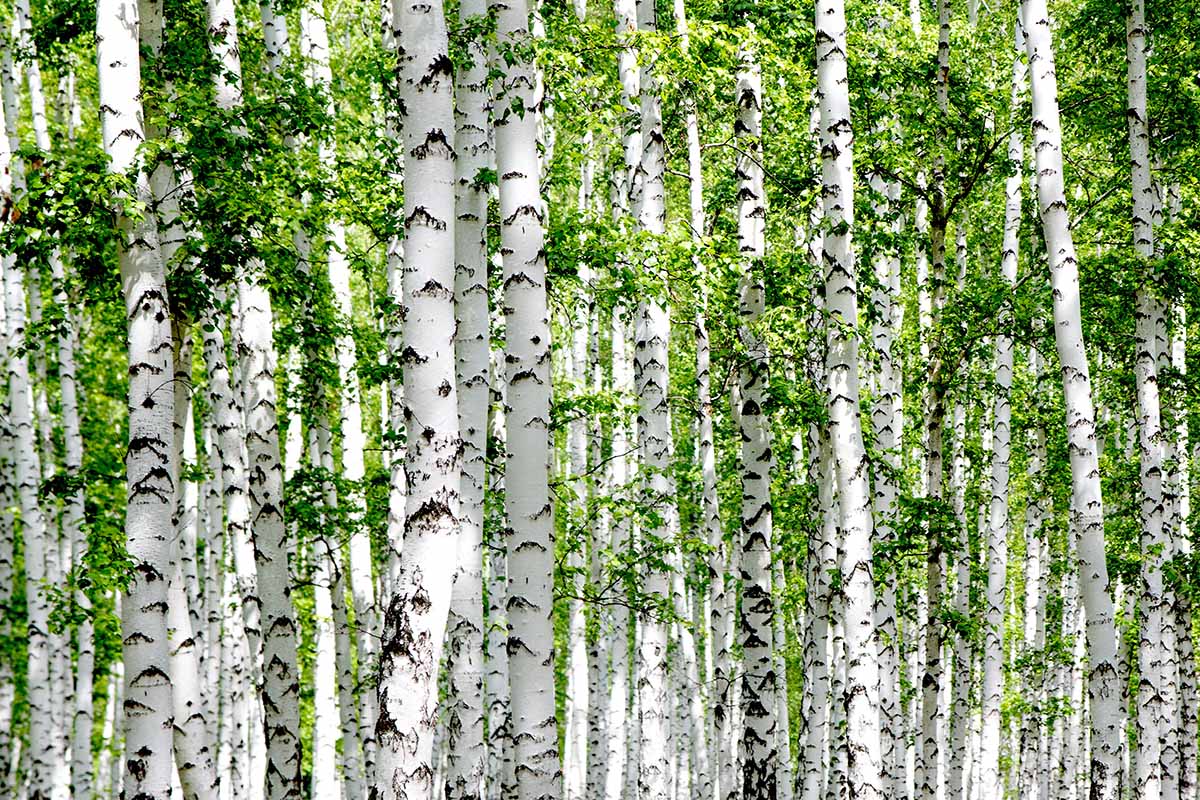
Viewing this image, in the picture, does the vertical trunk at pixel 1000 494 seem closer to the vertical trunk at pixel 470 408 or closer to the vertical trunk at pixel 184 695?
the vertical trunk at pixel 470 408

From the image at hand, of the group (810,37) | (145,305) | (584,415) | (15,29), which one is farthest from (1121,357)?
(15,29)

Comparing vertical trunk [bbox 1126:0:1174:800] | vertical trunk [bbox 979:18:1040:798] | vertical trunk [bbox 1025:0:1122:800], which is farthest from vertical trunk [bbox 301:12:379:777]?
vertical trunk [bbox 1126:0:1174:800]

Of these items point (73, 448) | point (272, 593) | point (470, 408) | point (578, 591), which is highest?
point (73, 448)

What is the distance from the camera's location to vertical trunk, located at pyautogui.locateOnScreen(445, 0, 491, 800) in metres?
7.37

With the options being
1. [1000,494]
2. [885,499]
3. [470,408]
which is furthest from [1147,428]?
[470,408]

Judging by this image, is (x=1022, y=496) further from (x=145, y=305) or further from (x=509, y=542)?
(x=145, y=305)

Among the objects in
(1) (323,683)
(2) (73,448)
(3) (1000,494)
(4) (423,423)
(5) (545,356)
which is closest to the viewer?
(4) (423,423)

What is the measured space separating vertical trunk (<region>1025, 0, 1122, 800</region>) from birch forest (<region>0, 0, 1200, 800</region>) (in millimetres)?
34

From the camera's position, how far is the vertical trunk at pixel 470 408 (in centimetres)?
737

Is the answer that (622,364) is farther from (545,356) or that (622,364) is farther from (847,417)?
(545,356)

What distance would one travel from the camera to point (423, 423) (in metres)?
5.84

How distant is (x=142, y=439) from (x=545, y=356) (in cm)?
251

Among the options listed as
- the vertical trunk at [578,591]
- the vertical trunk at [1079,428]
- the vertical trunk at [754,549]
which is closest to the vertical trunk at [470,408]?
the vertical trunk at [578,591]

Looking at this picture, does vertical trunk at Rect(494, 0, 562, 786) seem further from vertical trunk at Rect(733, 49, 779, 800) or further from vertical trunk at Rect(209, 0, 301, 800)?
vertical trunk at Rect(733, 49, 779, 800)
